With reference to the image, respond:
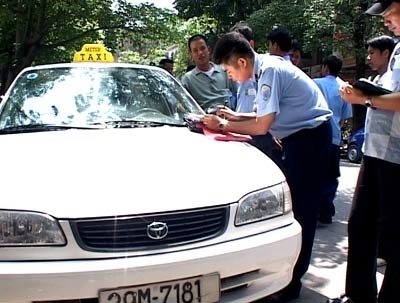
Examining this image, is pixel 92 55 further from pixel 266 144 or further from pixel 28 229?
pixel 28 229

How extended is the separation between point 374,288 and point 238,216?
40.7 inches

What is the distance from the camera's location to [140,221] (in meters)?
2.15

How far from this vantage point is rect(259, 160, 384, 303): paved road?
3.34 metres

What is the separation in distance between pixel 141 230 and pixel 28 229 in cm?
47

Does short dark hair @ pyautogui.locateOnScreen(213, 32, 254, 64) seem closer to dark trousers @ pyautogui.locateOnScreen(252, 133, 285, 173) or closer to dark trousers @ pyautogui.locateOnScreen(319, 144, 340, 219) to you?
dark trousers @ pyautogui.locateOnScreen(252, 133, 285, 173)

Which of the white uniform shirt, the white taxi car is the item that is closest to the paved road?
the white taxi car

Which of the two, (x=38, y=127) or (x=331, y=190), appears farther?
(x=331, y=190)

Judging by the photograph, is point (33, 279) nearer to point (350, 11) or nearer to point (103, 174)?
point (103, 174)

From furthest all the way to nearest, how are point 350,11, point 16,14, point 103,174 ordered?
1. point 350,11
2. point 16,14
3. point 103,174

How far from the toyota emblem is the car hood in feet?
0.22

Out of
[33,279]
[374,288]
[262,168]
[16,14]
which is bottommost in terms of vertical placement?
[374,288]

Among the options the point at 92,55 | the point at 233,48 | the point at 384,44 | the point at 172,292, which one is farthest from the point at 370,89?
the point at 92,55

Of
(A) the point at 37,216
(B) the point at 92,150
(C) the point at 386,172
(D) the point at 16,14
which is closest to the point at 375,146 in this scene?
(C) the point at 386,172

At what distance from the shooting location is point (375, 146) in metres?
2.58
